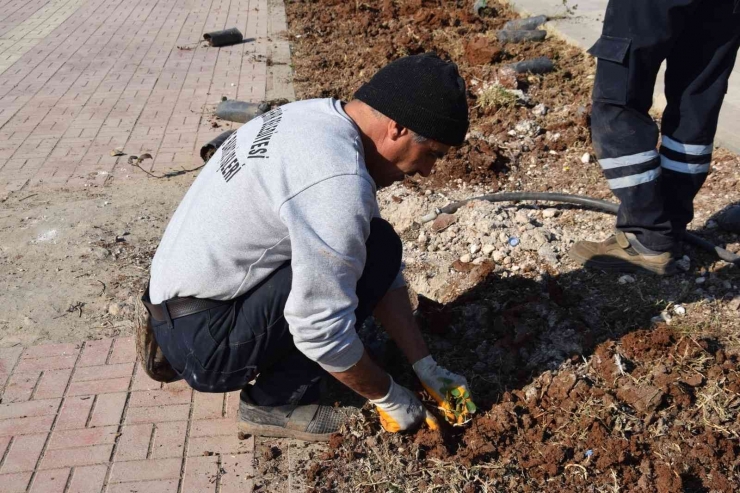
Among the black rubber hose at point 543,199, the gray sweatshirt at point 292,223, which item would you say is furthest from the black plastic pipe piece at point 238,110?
the gray sweatshirt at point 292,223

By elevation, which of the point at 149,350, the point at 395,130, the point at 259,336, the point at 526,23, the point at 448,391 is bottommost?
the point at 526,23

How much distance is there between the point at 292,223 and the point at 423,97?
22.6 inches

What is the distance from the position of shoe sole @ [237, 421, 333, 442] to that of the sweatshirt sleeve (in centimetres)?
80

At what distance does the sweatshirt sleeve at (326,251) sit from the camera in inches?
79.0

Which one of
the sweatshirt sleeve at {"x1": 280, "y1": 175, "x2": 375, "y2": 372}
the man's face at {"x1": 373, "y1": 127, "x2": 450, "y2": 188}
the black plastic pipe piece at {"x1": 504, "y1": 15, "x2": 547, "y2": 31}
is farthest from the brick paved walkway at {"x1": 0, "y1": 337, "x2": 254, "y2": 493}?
the black plastic pipe piece at {"x1": 504, "y1": 15, "x2": 547, "y2": 31}

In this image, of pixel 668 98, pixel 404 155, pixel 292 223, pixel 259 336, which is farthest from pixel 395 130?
pixel 668 98

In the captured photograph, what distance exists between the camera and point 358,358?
229 cm

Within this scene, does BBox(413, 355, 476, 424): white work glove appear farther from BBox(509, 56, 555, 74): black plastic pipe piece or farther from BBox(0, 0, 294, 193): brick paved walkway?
BBox(509, 56, 555, 74): black plastic pipe piece

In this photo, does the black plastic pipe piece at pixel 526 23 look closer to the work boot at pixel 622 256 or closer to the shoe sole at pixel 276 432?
the work boot at pixel 622 256

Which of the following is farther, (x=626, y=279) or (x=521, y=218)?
(x=521, y=218)

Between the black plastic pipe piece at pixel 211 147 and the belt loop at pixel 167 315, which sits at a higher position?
the belt loop at pixel 167 315

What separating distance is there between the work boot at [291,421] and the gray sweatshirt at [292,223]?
2.03 ft

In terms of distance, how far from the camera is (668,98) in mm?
3434

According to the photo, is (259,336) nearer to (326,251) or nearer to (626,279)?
(326,251)
